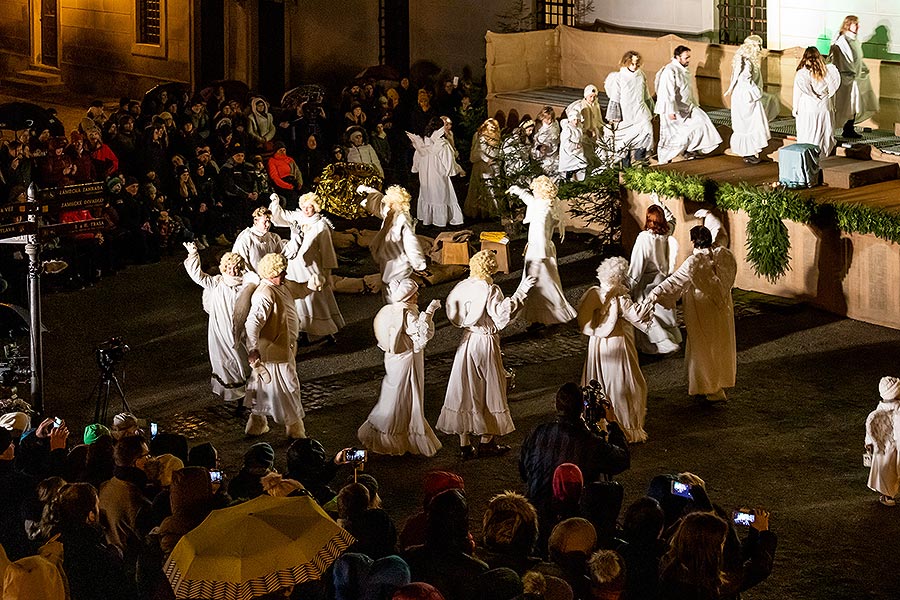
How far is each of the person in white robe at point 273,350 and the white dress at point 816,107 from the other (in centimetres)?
878

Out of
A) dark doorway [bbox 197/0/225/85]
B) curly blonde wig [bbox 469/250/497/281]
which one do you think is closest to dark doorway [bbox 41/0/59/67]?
dark doorway [bbox 197/0/225/85]

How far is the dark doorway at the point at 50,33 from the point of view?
122 feet

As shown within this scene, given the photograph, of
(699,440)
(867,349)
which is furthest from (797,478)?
(867,349)

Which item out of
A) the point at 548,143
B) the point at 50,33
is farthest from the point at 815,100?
the point at 50,33

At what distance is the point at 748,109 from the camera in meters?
21.2

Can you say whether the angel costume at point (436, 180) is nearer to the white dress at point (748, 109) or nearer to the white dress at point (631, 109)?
the white dress at point (631, 109)

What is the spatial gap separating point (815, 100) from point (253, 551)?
13922mm

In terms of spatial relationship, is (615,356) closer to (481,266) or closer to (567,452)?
(481,266)

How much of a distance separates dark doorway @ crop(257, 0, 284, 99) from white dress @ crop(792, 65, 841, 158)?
14304 mm

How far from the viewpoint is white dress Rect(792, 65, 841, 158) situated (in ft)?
67.6

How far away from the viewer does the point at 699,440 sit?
14.4 meters

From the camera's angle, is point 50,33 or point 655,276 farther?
point 50,33

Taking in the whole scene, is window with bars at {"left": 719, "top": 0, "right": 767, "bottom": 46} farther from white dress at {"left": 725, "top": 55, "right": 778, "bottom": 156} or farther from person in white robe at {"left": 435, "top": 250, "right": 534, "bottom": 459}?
person in white robe at {"left": 435, "top": 250, "right": 534, "bottom": 459}

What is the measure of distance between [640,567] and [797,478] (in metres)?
4.69
